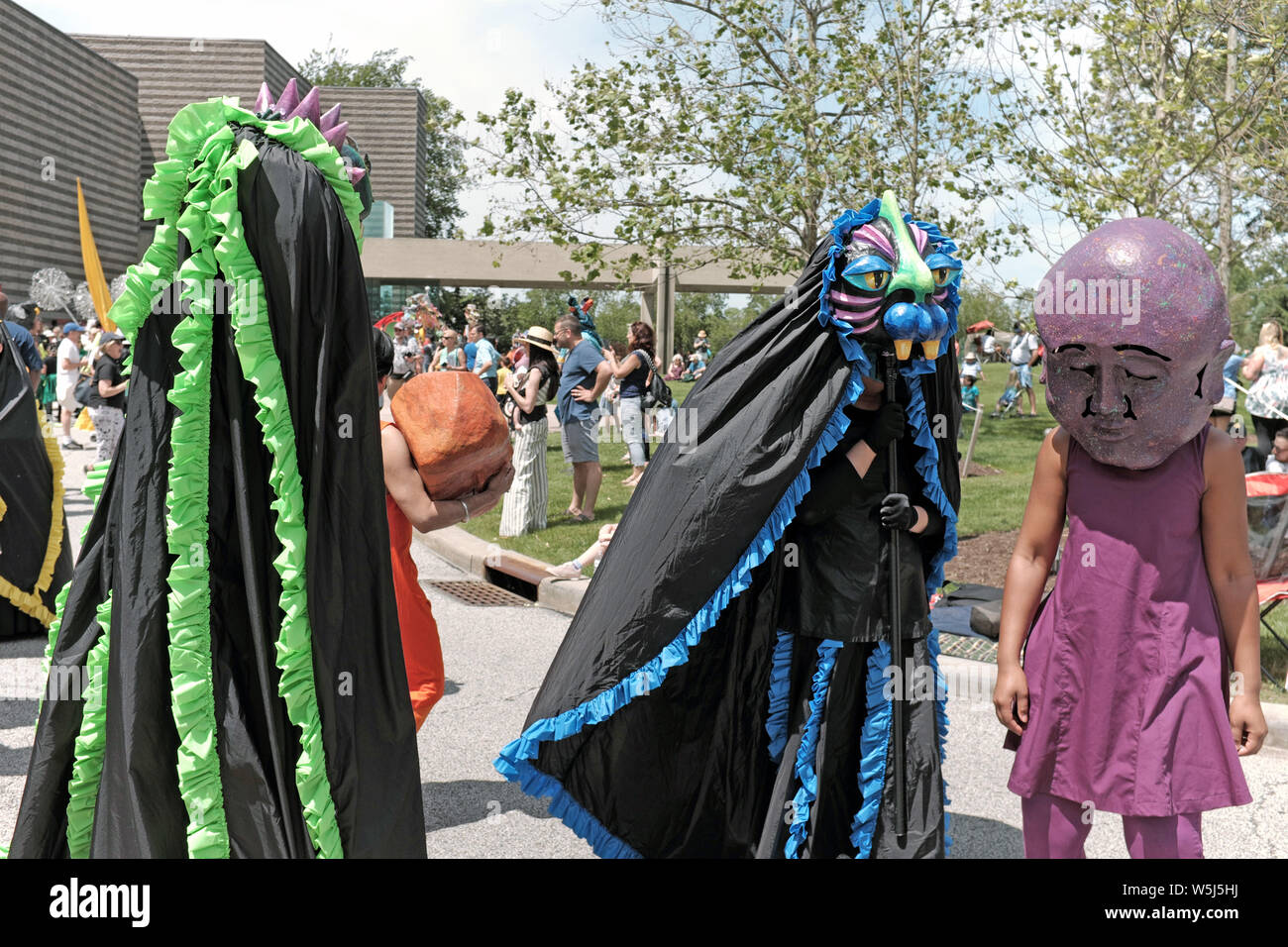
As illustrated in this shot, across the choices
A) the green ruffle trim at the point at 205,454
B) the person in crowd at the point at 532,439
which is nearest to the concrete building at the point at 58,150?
the person in crowd at the point at 532,439

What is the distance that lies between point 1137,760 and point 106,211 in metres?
39.3

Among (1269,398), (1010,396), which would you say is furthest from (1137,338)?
(1010,396)

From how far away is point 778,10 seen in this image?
30.0 ft

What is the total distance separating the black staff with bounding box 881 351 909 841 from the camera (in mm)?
3346

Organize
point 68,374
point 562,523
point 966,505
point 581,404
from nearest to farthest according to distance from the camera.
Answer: point 581,404, point 562,523, point 966,505, point 68,374

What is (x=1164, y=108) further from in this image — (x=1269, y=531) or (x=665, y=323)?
(x=665, y=323)

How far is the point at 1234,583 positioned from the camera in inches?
113

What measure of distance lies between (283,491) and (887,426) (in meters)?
1.73

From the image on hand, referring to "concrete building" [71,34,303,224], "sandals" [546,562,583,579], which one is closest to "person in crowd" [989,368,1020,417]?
"sandals" [546,562,583,579]

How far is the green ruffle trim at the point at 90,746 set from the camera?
8.46 feet

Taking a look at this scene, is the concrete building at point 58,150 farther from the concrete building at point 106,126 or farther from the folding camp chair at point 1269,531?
the folding camp chair at point 1269,531

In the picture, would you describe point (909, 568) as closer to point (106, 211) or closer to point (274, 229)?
point (274, 229)

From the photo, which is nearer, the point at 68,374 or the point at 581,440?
the point at 581,440

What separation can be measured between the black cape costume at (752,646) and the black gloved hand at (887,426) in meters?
0.07
